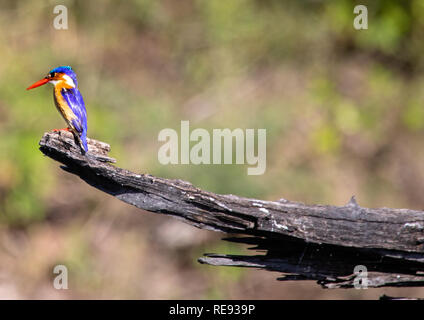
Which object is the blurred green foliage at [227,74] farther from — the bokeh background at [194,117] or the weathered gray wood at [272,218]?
the weathered gray wood at [272,218]

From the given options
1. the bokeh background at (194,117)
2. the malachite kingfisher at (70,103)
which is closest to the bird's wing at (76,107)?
the malachite kingfisher at (70,103)

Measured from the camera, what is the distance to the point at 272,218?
240cm

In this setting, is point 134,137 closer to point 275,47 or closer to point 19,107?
point 19,107

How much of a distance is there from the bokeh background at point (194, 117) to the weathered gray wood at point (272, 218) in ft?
8.54

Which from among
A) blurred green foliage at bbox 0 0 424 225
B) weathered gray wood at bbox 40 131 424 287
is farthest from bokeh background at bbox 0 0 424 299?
weathered gray wood at bbox 40 131 424 287

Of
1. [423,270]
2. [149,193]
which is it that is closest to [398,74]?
[423,270]

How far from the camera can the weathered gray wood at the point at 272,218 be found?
93.8 inches

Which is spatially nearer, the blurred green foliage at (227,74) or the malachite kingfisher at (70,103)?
the malachite kingfisher at (70,103)

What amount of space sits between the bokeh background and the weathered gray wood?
8.54 feet

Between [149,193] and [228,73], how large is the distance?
425 cm

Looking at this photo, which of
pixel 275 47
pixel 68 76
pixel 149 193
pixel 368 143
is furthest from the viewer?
pixel 275 47

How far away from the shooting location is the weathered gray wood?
2383 millimetres

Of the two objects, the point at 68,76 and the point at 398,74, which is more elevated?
the point at 398,74

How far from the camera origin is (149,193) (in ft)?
7.85
